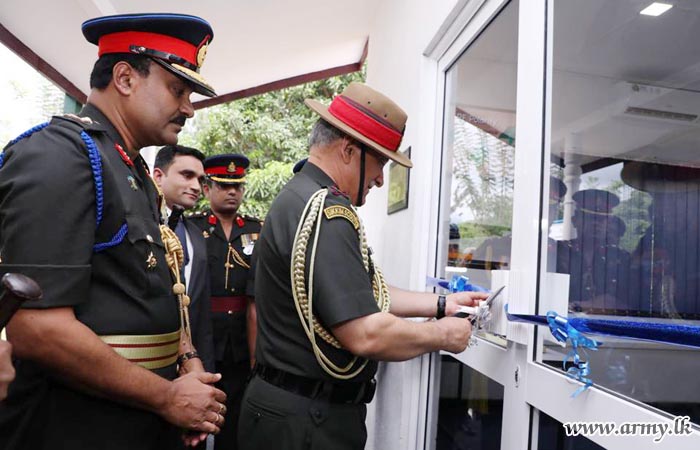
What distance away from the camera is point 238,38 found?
4.66 metres

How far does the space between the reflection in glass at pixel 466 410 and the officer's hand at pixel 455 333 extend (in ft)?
1.14

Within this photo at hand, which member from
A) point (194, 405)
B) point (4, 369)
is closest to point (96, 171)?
point (4, 369)

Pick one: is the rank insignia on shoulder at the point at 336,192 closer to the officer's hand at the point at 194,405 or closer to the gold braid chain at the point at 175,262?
the gold braid chain at the point at 175,262

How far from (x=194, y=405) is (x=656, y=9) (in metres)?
1.97

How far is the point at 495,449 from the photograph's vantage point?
70.6 inches

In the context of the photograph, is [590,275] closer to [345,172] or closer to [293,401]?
[345,172]

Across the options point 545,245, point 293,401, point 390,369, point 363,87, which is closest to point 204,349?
point 390,369

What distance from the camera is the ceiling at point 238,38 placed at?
3480 mm

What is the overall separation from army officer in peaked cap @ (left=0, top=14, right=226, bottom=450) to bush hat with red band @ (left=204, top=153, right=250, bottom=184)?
2.01 metres

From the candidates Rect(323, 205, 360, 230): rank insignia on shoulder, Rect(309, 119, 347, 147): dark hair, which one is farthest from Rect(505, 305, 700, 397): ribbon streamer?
Rect(309, 119, 347, 147): dark hair

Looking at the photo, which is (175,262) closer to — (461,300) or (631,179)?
(461,300)

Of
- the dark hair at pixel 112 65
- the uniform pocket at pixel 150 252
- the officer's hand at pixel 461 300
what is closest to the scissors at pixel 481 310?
the officer's hand at pixel 461 300

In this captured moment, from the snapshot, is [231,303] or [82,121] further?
[231,303]

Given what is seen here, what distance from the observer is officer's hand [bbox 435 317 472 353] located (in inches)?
56.4
